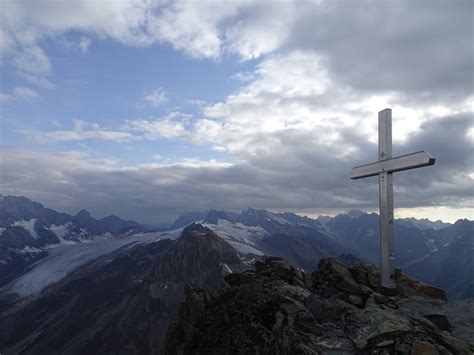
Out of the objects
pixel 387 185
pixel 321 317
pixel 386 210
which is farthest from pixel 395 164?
pixel 321 317

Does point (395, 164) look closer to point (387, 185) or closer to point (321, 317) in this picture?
point (387, 185)

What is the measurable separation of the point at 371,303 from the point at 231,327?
5.21 metres

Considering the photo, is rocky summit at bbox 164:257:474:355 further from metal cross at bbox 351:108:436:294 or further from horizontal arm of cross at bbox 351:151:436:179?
horizontal arm of cross at bbox 351:151:436:179

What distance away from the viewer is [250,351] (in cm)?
1253

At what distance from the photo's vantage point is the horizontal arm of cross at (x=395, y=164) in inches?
561

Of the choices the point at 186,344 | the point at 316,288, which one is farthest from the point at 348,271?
the point at 186,344

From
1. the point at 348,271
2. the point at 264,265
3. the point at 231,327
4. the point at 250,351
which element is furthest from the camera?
the point at 264,265

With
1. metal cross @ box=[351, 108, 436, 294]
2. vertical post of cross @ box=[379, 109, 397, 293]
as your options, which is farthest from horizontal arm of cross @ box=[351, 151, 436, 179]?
vertical post of cross @ box=[379, 109, 397, 293]

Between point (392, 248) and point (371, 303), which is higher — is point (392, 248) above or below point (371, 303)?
above

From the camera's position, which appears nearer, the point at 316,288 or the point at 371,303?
the point at 371,303

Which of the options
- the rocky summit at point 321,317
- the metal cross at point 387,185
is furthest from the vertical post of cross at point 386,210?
the rocky summit at point 321,317

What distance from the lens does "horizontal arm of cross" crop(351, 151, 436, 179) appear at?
14244 mm

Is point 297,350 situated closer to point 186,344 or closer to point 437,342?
point 437,342

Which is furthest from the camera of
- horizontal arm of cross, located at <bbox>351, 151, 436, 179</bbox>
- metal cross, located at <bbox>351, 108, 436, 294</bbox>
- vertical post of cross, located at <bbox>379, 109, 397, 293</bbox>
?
vertical post of cross, located at <bbox>379, 109, 397, 293</bbox>
